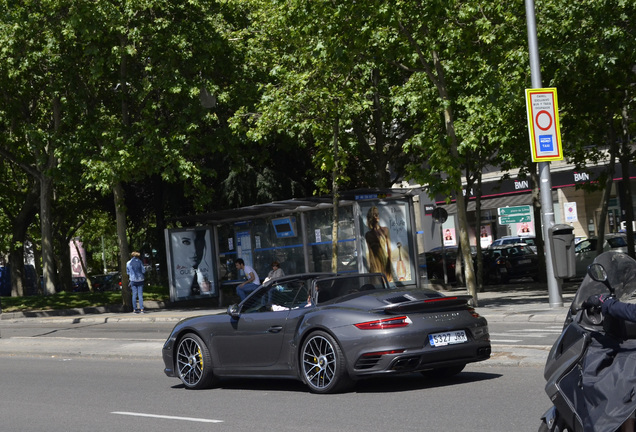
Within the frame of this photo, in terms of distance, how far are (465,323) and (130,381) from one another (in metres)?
5.13

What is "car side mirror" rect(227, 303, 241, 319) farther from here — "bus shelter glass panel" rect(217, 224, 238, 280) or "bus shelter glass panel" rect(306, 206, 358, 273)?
"bus shelter glass panel" rect(217, 224, 238, 280)

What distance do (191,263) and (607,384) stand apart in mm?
26951

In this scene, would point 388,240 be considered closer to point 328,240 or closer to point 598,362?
point 328,240

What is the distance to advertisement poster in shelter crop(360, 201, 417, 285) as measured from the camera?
25859 millimetres

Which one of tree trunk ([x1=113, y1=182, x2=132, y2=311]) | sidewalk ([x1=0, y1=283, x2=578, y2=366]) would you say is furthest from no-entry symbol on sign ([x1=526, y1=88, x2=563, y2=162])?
tree trunk ([x1=113, y1=182, x2=132, y2=311])

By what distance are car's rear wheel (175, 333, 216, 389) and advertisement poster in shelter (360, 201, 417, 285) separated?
14.4m

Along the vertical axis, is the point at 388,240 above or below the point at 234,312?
above

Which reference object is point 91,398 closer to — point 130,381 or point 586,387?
point 130,381

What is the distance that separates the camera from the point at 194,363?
37.8ft

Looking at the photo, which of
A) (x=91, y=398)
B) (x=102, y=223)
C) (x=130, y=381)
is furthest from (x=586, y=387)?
(x=102, y=223)

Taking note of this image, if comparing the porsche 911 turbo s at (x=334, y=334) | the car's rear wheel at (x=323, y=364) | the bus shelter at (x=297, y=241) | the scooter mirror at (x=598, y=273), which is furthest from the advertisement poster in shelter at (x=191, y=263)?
the scooter mirror at (x=598, y=273)

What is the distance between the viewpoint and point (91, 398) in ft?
36.7

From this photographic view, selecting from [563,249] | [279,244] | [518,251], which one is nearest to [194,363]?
[563,249]

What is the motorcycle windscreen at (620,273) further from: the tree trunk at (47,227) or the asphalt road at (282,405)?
the tree trunk at (47,227)
